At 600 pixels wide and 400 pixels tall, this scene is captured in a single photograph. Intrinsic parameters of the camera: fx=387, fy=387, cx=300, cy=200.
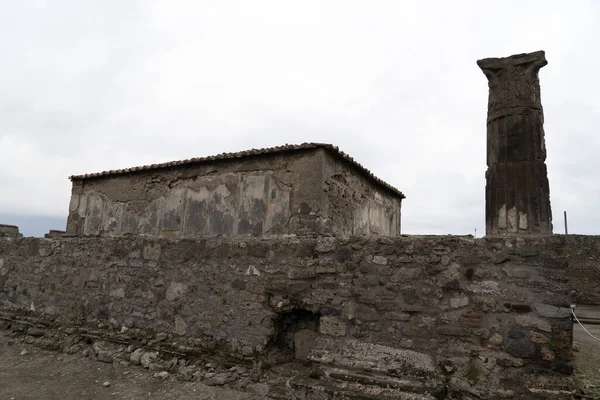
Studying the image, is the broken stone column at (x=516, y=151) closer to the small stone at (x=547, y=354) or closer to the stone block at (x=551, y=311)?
the stone block at (x=551, y=311)

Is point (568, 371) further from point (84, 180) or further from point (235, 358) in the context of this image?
point (84, 180)

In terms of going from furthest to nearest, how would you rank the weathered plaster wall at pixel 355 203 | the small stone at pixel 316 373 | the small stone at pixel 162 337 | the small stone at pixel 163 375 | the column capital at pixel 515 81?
1. the weathered plaster wall at pixel 355 203
2. the column capital at pixel 515 81
3. the small stone at pixel 162 337
4. the small stone at pixel 163 375
5. the small stone at pixel 316 373

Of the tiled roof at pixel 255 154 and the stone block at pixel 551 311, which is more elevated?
the tiled roof at pixel 255 154

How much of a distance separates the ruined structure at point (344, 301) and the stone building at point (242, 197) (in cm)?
337

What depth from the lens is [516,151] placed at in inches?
192

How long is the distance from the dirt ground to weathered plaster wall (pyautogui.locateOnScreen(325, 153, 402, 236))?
4784 millimetres


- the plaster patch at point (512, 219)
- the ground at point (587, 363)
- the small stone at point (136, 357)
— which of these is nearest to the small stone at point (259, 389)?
the small stone at point (136, 357)

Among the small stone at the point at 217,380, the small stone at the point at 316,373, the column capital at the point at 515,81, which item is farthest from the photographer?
the column capital at the point at 515,81

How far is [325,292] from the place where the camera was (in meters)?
3.67

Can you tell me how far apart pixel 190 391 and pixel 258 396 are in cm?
67

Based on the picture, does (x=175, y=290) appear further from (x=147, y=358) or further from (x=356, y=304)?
(x=356, y=304)

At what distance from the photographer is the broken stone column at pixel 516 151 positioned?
470cm

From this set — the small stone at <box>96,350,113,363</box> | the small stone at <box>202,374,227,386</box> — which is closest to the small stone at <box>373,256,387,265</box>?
the small stone at <box>202,374,227,386</box>

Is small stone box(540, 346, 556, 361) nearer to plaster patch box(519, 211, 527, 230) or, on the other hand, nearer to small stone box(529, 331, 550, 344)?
small stone box(529, 331, 550, 344)
